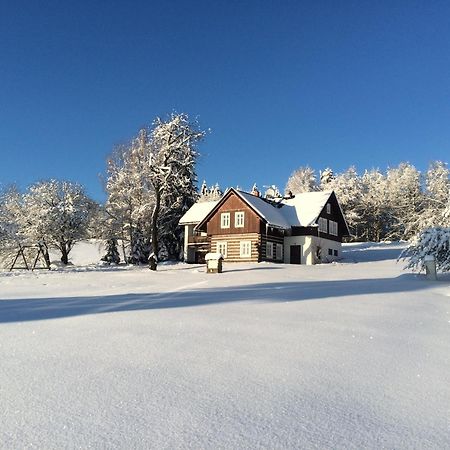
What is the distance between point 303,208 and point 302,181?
28.2 metres

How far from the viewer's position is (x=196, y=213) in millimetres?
51750

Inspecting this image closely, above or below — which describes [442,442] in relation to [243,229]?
below

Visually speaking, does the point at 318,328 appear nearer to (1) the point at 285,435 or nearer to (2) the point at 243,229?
(1) the point at 285,435

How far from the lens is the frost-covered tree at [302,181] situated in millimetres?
74688

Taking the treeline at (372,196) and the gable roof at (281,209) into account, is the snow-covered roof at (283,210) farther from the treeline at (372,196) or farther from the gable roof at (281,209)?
the treeline at (372,196)

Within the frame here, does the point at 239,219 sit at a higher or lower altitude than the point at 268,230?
higher

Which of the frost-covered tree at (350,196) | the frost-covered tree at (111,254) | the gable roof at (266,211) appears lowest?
the frost-covered tree at (111,254)

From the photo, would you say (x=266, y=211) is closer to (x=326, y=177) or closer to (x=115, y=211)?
(x=115, y=211)

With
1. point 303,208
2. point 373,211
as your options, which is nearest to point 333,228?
point 303,208

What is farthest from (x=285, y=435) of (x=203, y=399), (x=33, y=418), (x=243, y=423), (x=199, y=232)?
(x=199, y=232)

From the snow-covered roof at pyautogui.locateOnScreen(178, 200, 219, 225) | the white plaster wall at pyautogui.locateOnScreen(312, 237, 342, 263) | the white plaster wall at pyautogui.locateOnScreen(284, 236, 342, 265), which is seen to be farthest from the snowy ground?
the snow-covered roof at pyautogui.locateOnScreen(178, 200, 219, 225)

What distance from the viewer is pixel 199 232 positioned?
49969mm

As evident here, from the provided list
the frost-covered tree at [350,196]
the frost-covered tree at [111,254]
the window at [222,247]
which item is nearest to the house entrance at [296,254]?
the window at [222,247]

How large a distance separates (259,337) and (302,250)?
39897 millimetres
